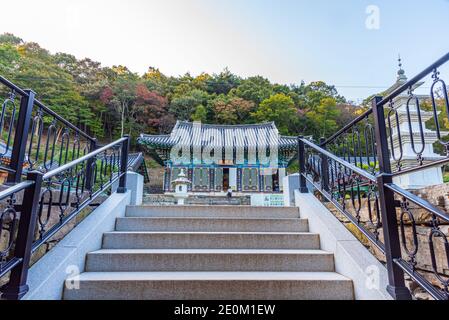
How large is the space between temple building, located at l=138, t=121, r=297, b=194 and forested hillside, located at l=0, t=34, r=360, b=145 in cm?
765

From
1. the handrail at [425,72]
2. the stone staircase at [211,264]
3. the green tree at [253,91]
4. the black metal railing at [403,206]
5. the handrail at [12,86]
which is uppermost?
the green tree at [253,91]

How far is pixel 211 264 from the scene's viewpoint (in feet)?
6.14

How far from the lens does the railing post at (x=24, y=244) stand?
1283mm

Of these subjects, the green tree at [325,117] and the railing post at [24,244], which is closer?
the railing post at [24,244]

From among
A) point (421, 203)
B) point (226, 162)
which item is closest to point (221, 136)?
point (226, 162)

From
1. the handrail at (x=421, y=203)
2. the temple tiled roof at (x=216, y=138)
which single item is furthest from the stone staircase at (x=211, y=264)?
the temple tiled roof at (x=216, y=138)

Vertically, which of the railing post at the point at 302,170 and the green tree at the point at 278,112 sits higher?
the green tree at the point at 278,112

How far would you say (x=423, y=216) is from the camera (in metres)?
1.64

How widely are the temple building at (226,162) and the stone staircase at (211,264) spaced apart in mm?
9465

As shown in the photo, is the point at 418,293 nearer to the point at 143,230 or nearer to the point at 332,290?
the point at 332,290

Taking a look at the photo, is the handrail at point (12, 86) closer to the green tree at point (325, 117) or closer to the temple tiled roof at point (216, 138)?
the temple tiled roof at point (216, 138)

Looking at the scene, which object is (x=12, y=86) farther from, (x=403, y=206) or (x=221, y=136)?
(x=221, y=136)

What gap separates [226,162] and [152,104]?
36.6ft
